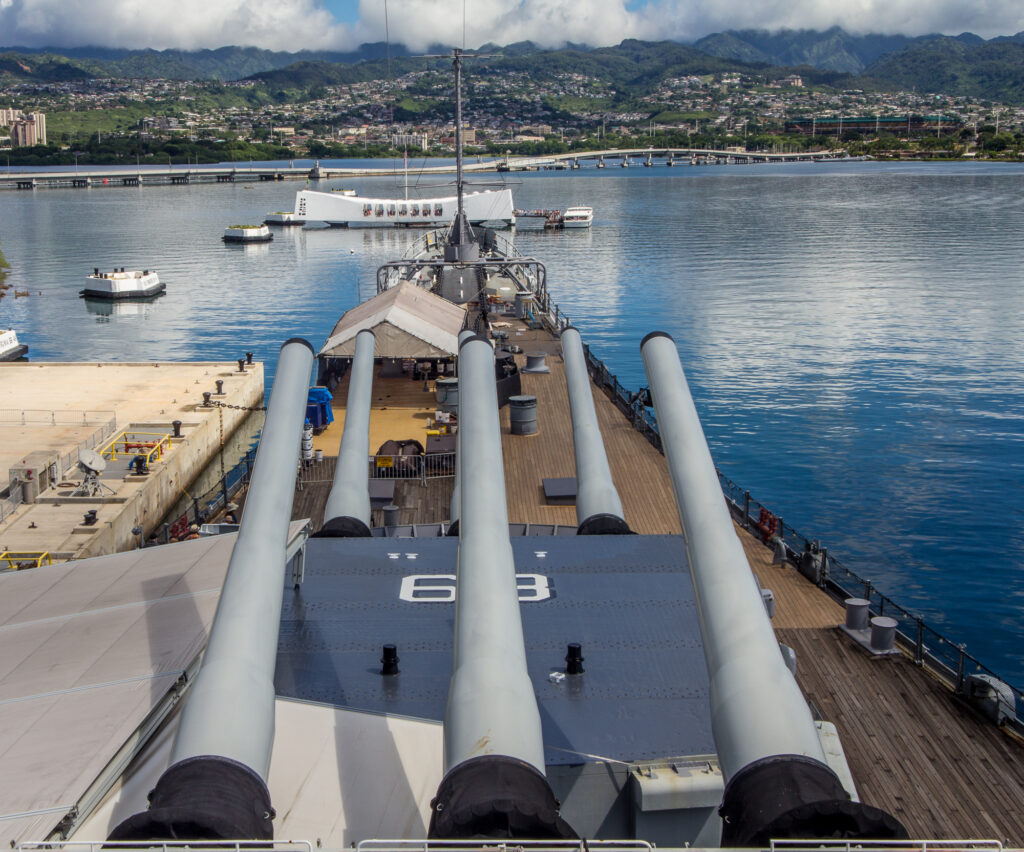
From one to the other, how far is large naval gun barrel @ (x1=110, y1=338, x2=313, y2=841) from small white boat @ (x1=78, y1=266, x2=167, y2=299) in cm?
9303

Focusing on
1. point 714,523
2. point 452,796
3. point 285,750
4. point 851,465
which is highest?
point 714,523

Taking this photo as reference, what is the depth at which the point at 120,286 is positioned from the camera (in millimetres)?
96188

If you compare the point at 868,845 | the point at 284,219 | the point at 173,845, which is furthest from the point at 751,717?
the point at 284,219

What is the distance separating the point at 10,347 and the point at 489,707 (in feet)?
247

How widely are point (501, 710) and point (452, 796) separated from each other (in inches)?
34.1

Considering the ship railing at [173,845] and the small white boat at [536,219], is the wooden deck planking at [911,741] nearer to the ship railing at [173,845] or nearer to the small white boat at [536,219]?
the ship railing at [173,845]

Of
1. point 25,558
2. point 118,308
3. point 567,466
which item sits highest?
point 118,308

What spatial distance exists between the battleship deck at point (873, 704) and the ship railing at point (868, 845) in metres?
8.49

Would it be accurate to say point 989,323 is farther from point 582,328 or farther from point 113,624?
point 113,624

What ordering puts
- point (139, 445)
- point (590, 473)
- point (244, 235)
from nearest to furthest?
point (590, 473), point (139, 445), point (244, 235)

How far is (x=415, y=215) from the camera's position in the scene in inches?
6486

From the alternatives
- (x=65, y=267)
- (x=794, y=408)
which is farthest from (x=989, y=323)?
(x=65, y=267)

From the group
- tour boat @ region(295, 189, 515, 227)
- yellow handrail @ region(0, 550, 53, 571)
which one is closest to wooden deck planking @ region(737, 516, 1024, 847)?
yellow handrail @ region(0, 550, 53, 571)

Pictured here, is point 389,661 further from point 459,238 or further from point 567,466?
point 459,238
